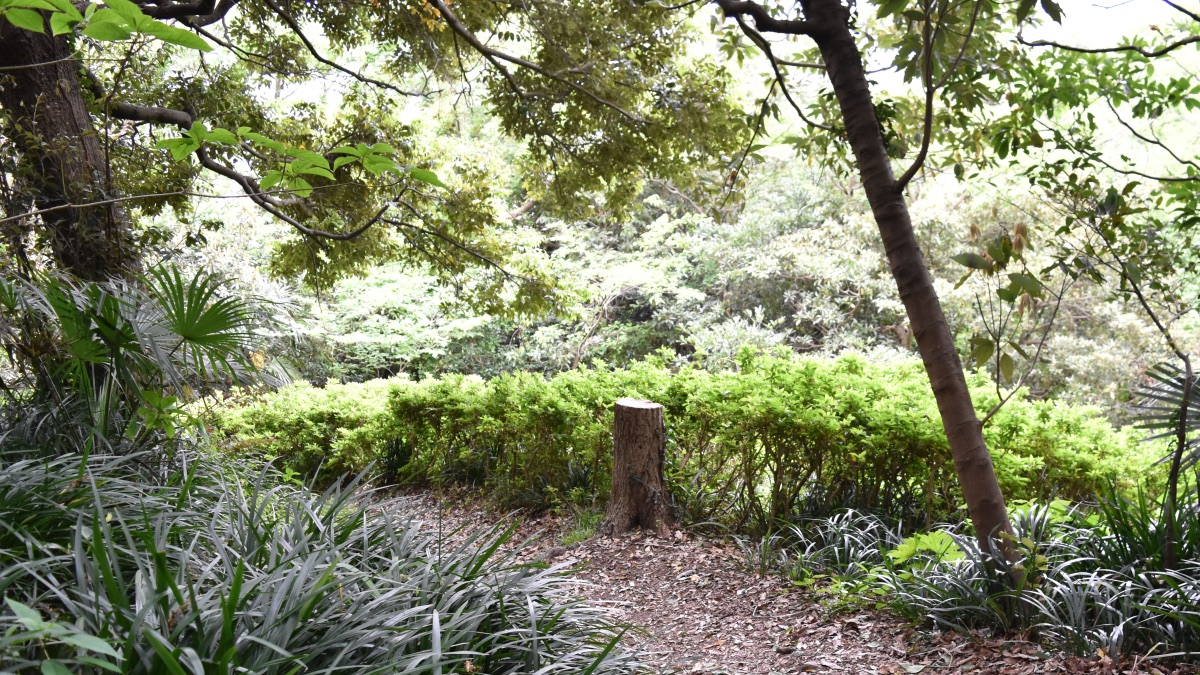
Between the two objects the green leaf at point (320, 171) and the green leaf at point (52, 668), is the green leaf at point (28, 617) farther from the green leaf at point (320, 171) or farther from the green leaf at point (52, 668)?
Answer: the green leaf at point (320, 171)

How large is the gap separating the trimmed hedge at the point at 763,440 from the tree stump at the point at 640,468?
11.6 inches

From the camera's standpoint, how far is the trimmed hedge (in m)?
5.06

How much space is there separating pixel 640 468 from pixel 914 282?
3.00 meters

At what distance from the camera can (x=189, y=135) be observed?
2416mm

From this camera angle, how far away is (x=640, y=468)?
5.93 meters

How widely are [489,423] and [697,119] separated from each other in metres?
Answer: 3.34

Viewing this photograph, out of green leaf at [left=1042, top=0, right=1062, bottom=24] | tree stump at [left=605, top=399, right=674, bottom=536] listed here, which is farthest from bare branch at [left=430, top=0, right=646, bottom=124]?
green leaf at [left=1042, top=0, right=1062, bottom=24]

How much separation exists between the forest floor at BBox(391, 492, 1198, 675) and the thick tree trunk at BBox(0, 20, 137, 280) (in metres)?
2.23

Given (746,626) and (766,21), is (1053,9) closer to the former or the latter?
(766,21)

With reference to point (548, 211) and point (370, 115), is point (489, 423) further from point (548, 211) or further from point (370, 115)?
point (370, 115)

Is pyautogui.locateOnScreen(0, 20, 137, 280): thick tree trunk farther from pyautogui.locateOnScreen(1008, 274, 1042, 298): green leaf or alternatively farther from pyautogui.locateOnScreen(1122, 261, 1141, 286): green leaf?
pyautogui.locateOnScreen(1122, 261, 1141, 286): green leaf

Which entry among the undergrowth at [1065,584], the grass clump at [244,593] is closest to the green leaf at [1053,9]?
the undergrowth at [1065,584]

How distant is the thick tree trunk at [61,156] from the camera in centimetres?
417

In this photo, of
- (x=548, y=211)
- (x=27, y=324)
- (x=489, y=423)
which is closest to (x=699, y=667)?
(x=27, y=324)
